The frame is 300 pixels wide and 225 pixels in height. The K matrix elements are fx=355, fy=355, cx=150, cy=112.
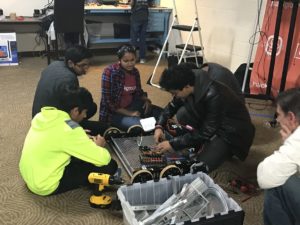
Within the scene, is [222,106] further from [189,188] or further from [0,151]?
[0,151]

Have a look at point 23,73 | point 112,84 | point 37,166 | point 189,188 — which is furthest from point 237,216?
point 23,73

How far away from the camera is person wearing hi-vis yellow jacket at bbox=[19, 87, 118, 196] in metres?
1.94

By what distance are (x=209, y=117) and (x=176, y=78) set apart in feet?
1.17

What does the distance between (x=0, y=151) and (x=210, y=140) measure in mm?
1575

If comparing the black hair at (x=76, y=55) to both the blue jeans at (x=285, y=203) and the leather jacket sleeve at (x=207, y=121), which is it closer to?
the leather jacket sleeve at (x=207, y=121)

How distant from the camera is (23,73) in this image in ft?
15.7

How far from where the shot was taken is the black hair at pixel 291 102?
1.43 m

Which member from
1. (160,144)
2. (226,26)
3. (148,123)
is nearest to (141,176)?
(160,144)

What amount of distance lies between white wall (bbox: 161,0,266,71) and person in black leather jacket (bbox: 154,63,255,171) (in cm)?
237

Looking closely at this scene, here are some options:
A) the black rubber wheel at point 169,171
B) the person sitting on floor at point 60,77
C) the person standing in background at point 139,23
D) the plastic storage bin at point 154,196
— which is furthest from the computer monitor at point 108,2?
the plastic storage bin at point 154,196

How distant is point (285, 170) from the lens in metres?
1.40

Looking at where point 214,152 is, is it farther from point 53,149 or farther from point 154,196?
point 53,149

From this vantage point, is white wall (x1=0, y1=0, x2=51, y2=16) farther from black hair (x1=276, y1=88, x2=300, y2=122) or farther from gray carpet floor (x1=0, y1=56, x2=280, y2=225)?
black hair (x1=276, y1=88, x2=300, y2=122)

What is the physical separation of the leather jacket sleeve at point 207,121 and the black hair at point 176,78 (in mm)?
173
